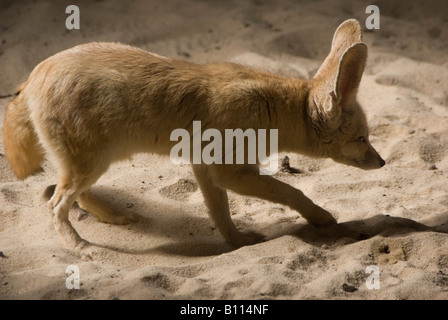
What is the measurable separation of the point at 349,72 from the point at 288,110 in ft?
1.77

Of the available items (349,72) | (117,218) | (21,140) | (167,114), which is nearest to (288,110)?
(349,72)

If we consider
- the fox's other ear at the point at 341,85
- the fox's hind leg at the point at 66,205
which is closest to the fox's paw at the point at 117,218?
the fox's hind leg at the point at 66,205

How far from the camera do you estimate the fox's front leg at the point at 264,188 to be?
4316 mm

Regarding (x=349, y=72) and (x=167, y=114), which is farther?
(x=167, y=114)

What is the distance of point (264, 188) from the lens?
4340 mm

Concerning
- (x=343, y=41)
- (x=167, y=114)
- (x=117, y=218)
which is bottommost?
(x=117, y=218)

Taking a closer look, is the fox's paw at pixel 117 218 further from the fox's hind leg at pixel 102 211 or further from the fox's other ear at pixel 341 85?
the fox's other ear at pixel 341 85

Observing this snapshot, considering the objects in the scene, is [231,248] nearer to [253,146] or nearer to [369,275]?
[253,146]

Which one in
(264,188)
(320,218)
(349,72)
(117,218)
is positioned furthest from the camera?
(117,218)

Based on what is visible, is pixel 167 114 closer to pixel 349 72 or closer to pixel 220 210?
pixel 220 210

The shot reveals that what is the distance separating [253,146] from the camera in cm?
426

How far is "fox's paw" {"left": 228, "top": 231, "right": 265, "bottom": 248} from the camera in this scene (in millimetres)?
4492

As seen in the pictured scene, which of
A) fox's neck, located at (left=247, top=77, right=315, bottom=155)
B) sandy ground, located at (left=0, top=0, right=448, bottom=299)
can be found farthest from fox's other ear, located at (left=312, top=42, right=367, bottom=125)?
sandy ground, located at (left=0, top=0, right=448, bottom=299)

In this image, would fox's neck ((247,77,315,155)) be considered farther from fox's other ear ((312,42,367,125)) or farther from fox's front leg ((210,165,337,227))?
fox's front leg ((210,165,337,227))
